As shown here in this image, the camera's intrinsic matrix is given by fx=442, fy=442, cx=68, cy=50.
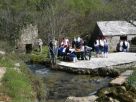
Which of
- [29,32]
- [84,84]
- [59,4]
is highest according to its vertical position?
[59,4]

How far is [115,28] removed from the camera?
44719 millimetres

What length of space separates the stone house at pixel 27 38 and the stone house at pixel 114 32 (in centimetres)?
649

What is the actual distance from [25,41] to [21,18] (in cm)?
227

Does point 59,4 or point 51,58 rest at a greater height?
point 59,4

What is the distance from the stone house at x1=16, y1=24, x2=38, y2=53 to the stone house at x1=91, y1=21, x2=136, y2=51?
21.3 feet

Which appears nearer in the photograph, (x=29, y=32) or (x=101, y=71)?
(x=101, y=71)

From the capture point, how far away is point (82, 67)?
29734 millimetres

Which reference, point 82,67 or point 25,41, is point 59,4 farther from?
point 82,67

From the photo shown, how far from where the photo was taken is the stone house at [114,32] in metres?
43.9

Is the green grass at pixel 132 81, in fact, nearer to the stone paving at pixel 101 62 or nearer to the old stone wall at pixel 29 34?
the stone paving at pixel 101 62

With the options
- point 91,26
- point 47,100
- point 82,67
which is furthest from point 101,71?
point 91,26

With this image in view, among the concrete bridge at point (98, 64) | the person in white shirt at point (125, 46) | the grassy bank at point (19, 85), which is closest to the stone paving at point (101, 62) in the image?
the concrete bridge at point (98, 64)

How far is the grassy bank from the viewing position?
624 inches

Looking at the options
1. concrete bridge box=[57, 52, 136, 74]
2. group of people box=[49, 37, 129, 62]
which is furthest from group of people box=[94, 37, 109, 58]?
concrete bridge box=[57, 52, 136, 74]
